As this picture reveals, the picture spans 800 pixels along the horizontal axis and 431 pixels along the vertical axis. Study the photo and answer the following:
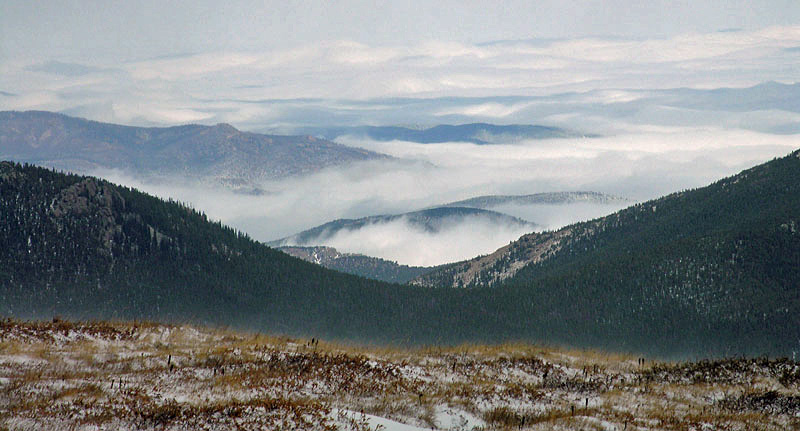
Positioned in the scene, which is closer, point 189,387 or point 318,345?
point 189,387

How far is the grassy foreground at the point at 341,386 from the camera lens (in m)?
22.0


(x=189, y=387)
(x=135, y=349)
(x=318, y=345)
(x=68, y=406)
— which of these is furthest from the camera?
(x=318, y=345)

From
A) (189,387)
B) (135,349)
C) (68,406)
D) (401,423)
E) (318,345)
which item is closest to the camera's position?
(68,406)

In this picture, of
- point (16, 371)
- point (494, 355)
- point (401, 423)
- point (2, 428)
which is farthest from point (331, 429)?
point (494, 355)

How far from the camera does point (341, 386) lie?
91.6 feet

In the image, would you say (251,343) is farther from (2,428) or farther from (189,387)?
(2,428)

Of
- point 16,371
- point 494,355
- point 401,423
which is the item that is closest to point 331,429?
point 401,423

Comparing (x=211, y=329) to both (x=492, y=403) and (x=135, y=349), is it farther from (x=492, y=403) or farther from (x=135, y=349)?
(x=492, y=403)

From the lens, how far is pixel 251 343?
1394 inches

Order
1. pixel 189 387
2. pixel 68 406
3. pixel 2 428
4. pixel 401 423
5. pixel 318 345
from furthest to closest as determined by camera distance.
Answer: pixel 318 345, pixel 189 387, pixel 401 423, pixel 68 406, pixel 2 428

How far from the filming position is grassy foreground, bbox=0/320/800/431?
22016 millimetres

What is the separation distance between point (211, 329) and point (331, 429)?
19.4 m

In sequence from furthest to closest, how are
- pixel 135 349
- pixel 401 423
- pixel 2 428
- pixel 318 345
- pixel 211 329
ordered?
pixel 211 329 < pixel 318 345 < pixel 135 349 < pixel 401 423 < pixel 2 428

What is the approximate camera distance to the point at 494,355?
37656 mm
